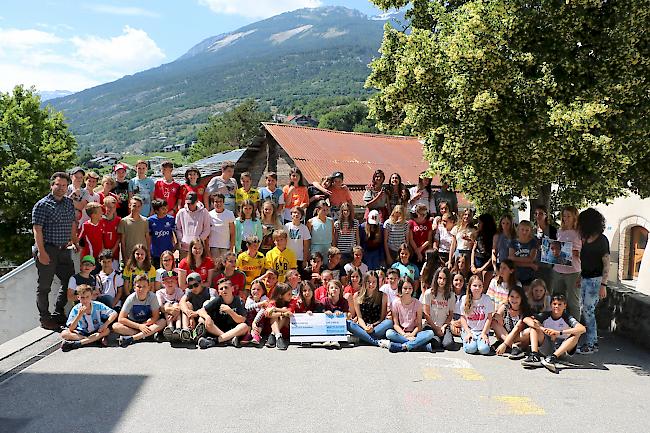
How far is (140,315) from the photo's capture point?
27.4 ft

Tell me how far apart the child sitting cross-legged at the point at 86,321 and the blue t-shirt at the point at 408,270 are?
443 centimetres

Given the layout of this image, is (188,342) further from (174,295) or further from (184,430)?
(184,430)

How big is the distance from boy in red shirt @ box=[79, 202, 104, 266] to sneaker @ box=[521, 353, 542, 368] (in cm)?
646

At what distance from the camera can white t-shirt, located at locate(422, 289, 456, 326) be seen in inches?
342

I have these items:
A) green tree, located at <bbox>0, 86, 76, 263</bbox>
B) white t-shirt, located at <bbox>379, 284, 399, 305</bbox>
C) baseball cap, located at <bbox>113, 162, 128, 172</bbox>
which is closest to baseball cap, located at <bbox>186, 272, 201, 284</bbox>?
baseball cap, located at <bbox>113, 162, 128, 172</bbox>

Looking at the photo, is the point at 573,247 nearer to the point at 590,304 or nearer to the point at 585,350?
the point at 590,304

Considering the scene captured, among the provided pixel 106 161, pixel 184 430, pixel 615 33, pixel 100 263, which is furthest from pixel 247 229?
pixel 106 161

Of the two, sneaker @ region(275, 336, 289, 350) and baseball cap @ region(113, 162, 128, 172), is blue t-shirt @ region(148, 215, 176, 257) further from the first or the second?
sneaker @ region(275, 336, 289, 350)

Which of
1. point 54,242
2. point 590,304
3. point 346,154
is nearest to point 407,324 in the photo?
point 590,304

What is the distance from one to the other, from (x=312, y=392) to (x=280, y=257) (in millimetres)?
3170

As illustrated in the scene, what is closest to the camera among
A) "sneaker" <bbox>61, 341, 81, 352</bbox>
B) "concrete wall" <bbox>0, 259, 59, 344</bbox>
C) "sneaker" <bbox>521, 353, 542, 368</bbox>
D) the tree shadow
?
the tree shadow

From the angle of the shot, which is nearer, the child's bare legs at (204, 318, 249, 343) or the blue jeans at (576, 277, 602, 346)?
the child's bare legs at (204, 318, 249, 343)

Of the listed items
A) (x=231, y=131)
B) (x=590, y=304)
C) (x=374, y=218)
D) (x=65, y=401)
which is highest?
(x=231, y=131)

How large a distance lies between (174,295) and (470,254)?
482cm
